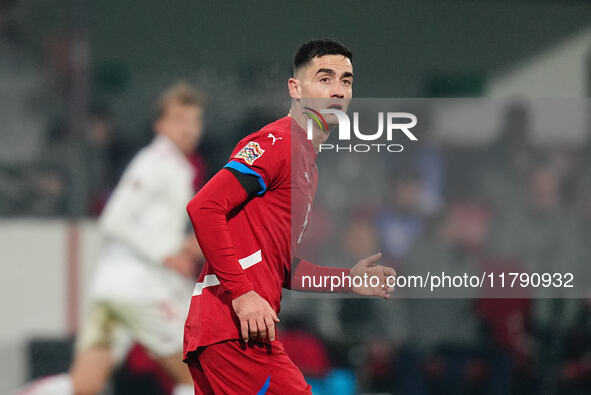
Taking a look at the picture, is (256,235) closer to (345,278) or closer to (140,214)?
(345,278)

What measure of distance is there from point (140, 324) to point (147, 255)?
0.35 meters

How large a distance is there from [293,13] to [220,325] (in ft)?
8.08

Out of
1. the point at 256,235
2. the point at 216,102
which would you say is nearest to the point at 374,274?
the point at 256,235

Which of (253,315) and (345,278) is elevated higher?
(345,278)

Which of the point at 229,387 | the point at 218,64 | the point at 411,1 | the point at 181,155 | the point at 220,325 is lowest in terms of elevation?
the point at 229,387

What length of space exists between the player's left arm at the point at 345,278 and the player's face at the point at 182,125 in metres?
1.94

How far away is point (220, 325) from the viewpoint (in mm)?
2502

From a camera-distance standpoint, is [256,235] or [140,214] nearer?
[256,235]

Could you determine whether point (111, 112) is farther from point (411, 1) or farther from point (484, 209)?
point (484, 209)

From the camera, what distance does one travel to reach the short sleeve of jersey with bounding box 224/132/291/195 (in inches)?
97.0

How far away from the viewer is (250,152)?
248 centimetres

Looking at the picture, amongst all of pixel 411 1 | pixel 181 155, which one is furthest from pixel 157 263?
pixel 411 1

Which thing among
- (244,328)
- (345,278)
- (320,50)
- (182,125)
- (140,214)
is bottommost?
(244,328)

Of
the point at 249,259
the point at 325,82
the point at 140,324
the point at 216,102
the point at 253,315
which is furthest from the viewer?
the point at 216,102
